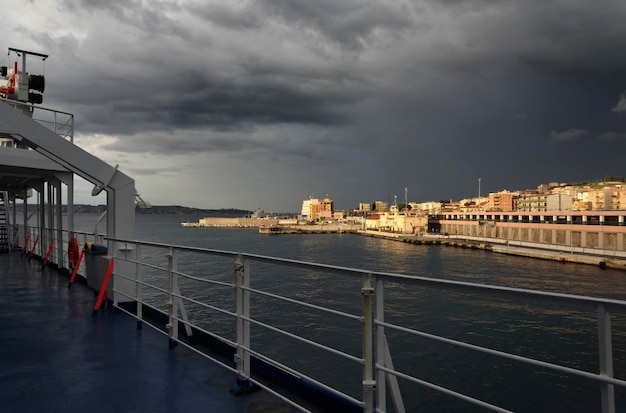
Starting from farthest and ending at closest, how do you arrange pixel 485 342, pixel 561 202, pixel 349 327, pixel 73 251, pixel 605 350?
pixel 561 202, pixel 349 327, pixel 485 342, pixel 73 251, pixel 605 350

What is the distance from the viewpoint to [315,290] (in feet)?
98.6

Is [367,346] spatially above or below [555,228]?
above

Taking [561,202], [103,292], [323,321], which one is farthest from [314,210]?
[103,292]

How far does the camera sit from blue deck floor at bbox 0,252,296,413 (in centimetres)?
318

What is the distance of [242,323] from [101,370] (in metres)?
1.57

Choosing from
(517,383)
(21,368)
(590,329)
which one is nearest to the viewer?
(21,368)

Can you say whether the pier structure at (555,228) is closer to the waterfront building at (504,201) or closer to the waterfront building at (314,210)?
Result: the waterfront building at (504,201)

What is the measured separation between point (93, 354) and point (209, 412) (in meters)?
2.03

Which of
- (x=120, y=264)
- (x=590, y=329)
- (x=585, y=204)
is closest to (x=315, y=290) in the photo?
(x=590, y=329)

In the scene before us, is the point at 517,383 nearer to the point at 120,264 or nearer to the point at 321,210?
the point at 120,264

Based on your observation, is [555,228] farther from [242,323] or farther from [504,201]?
[504,201]

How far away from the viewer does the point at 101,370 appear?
12.7 ft

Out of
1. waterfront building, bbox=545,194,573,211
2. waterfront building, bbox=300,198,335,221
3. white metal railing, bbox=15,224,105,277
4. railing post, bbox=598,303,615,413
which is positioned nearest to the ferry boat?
railing post, bbox=598,303,615,413

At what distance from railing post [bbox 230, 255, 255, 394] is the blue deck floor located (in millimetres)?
138
